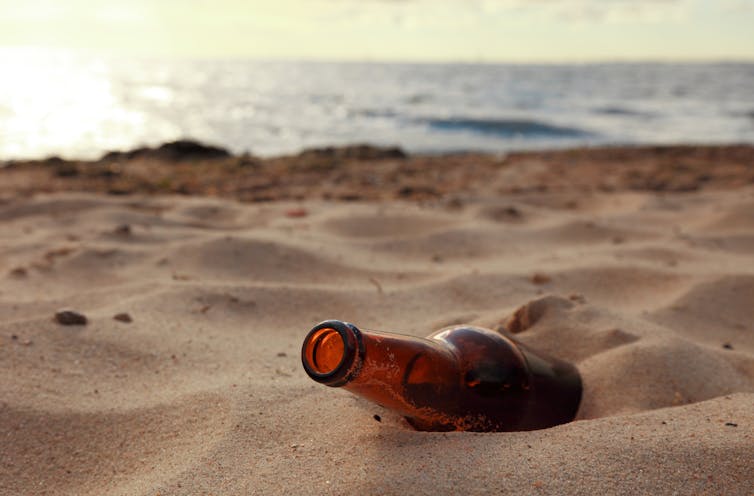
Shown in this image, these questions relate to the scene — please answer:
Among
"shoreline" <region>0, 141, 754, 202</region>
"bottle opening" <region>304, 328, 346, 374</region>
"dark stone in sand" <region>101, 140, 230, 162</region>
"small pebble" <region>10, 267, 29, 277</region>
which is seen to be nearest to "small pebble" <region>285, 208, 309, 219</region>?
"shoreline" <region>0, 141, 754, 202</region>

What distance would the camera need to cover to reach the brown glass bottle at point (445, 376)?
1.10 metres

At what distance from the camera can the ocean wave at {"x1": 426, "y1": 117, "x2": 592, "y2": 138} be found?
13.7 m

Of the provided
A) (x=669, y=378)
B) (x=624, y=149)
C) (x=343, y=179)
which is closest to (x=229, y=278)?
(x=669, y=378)

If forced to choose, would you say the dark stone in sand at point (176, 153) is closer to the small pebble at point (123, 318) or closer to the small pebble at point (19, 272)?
the small pebble at point (19, 272)

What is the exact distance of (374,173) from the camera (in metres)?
6.14

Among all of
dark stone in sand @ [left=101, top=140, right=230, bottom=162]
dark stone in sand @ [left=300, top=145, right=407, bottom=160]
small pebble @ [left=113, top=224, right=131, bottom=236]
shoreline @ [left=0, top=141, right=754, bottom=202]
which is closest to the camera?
small pebble @ [left=113, top=224, right=131, bottom=236]

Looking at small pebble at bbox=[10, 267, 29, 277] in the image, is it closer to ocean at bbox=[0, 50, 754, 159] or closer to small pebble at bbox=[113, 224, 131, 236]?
small pebble at bbox=[113, 224, 131, 236]

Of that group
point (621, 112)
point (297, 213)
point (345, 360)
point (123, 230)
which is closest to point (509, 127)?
point (621, 112)

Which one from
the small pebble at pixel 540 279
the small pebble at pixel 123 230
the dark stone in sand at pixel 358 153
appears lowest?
the small pebble at pixel 540 279

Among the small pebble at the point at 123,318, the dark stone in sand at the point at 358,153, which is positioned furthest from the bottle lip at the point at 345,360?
the dark stone in sand at the point at 358,153

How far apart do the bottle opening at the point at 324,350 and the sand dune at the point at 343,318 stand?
0.74ft

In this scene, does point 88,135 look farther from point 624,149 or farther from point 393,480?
point 393,480

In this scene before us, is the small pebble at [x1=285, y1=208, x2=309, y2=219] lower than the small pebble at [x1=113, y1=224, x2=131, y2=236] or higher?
lower

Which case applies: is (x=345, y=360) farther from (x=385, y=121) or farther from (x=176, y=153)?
(x=385, y=121)
